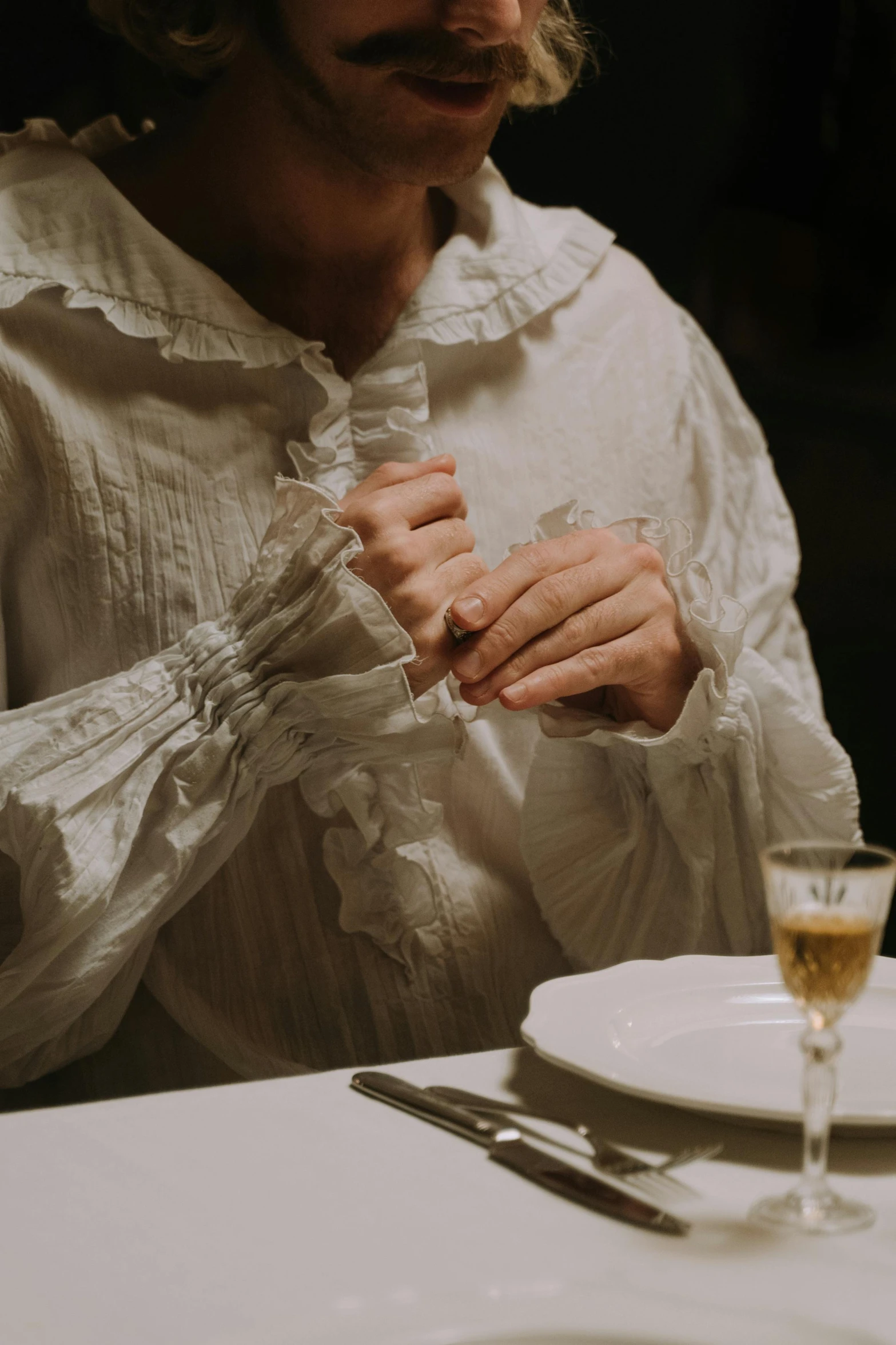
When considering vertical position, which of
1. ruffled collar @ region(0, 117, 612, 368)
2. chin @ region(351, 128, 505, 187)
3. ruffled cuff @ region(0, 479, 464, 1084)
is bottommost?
ruffled cuff @ region(0, 479, 464, 1084)

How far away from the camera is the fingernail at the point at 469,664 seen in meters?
1.00

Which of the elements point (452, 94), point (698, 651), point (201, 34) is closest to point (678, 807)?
point (698, 651)

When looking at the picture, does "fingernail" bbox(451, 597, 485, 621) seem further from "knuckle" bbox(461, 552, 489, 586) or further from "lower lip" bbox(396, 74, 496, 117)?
"lower lip" bbox(396, 74, 496, 117)

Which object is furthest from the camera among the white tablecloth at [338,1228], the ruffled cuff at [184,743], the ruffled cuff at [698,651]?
the ruffled cuff at [698,651]

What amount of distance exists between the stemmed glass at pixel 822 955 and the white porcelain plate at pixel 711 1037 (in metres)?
0.05

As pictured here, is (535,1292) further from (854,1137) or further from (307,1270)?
(854,1137)

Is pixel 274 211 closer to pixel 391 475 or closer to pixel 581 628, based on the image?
pixel 391 475

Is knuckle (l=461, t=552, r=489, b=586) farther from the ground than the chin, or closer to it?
closer to it

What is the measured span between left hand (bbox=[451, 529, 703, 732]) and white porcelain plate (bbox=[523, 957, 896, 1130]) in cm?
25

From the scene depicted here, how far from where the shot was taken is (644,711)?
1.11m

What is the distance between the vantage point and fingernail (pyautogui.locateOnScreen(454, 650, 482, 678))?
1000 millimetres

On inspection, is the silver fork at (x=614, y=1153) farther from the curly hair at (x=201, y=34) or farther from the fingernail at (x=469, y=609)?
the curly hair at (x=201, y=34)

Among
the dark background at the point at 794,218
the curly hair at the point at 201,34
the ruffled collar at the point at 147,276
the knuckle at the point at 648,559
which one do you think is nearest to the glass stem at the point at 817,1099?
the knuckle at the point at 648,559

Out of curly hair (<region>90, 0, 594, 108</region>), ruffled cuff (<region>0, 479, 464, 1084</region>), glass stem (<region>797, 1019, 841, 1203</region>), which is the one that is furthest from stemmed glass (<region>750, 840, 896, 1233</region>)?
curly hair (<region>90, 0, 594, 108</region>)
